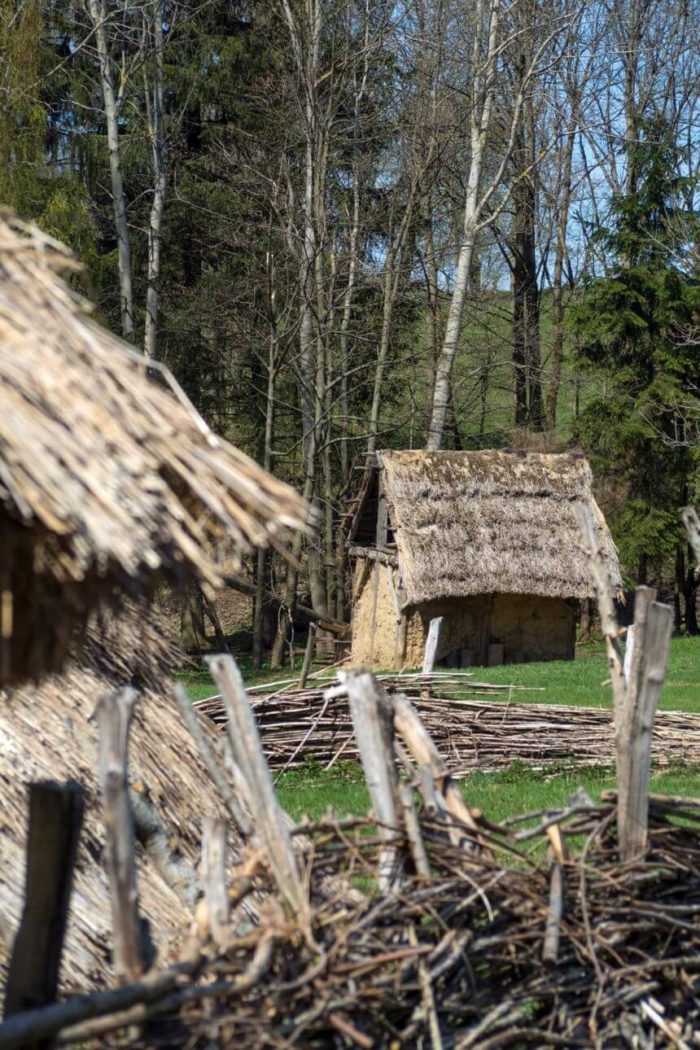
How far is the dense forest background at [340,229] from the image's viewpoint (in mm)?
23656

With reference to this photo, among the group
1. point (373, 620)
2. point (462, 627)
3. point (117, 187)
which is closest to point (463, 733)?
point (462, 627)

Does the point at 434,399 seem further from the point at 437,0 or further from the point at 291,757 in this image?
the point at 291,757

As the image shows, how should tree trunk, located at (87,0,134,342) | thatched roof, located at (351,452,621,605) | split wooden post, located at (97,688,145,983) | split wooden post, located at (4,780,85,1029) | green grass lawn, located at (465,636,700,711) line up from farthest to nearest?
thatched roof, located at (351,452,621,605)
tree trunk, located at (87,0,134,342)
green grass lawn, located at (465,636,700,711)
split wooden post, located at (4,780,85,1029)
split wooden post, located at (97,688,145,983)

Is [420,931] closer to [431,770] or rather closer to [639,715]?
[431,770]

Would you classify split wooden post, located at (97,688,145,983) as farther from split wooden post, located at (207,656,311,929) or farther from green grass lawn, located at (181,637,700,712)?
green grass lawn, located at (181,637,700,712)

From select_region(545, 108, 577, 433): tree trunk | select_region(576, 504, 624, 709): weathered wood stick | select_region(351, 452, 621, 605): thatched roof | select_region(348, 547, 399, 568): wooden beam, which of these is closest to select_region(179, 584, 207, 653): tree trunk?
select_region(348, 547, 399, 568): wooden beam

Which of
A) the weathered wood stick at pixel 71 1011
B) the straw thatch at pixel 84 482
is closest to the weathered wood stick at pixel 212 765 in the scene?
the weathered wood stick at pixel 71 1011

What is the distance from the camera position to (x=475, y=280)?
32906 millimetres

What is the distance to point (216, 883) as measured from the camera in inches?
121

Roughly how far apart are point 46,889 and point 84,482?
3.38 ft

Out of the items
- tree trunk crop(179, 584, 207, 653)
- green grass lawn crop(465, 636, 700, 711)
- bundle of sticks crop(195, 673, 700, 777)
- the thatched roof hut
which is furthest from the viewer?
tree trunk crop(179, 584, 207, 653)

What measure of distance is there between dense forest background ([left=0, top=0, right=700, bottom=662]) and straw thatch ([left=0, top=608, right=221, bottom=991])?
599 inches

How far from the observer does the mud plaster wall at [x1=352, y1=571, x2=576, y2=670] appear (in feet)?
72.6

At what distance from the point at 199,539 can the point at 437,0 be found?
26915mm
